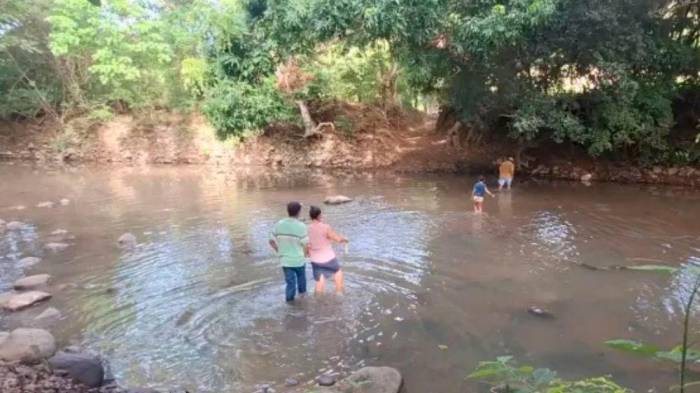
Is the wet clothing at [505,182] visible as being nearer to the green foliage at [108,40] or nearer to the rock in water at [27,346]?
the rock in water at [27,346]

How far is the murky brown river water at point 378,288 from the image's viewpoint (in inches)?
235

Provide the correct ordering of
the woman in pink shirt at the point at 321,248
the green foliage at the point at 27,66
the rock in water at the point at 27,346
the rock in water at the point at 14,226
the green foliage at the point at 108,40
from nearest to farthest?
the rock in water at the point at 27,346 → the woman in pink shirt at the point at 321,248 → the rock in water at the point at 14,226 → the green foliage at the point at 108,40 → the green foliage at the point at 27,66

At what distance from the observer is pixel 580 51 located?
1496cm

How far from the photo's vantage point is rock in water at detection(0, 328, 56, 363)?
5730mm

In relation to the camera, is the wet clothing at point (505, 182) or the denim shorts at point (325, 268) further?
the wet clothing at point (505, 182)

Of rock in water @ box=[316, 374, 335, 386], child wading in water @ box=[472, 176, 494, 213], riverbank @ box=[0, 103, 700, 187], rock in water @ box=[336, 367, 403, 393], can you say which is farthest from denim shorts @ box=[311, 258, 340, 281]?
riverbank @ box=[0, 103, 700, 187]

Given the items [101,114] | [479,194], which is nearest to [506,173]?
[479,194]

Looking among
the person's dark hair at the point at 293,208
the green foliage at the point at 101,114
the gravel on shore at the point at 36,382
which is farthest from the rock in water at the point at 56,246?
the green foliage at the point at 101,114

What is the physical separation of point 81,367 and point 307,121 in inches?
708

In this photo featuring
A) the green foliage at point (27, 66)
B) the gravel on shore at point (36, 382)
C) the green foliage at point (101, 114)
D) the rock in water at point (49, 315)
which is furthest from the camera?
the green foliage at point (101, 114)

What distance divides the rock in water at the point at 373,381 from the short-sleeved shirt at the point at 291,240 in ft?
7.26

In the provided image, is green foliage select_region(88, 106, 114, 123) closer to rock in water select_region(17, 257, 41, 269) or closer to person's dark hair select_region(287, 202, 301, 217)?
rock in water select_region(17, 257, 41, 269)

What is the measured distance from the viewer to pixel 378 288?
8.15m

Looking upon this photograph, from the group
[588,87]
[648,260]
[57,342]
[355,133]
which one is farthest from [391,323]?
[355,133]
